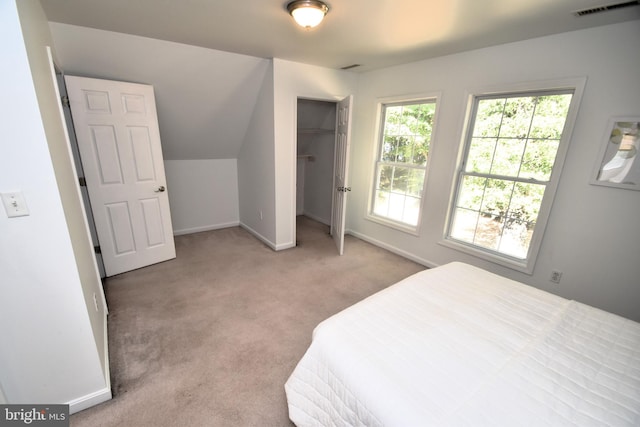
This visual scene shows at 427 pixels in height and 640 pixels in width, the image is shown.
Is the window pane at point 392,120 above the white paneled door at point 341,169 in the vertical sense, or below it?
above

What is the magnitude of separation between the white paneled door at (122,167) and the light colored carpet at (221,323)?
290 mm

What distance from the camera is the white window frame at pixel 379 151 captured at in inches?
115

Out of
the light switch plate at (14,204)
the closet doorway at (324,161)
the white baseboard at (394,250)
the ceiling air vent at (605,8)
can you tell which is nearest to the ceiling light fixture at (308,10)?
the closet doorway at (324,161)

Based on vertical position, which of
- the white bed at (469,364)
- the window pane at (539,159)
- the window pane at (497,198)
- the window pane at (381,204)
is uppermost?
the window pane at (539,159)

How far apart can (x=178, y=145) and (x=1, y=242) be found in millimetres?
2697

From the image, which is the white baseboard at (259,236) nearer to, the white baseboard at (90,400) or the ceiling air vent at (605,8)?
the white baseboard at (90,400)

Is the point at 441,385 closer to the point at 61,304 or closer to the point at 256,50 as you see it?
the point at 61,304

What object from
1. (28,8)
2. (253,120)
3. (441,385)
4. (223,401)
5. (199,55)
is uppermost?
(199,55)

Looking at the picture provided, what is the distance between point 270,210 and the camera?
348 centimetres

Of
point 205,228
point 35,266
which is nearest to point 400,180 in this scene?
point 205,228

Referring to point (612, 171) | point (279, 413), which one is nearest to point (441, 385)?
point (279, 413)

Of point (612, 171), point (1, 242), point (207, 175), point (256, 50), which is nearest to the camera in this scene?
point (1, 242)

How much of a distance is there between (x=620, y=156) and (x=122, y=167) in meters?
4.27

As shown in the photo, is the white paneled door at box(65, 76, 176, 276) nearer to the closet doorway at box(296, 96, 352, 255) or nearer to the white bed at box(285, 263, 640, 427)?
the closet doorway at box(296, 96, 352, 255)
